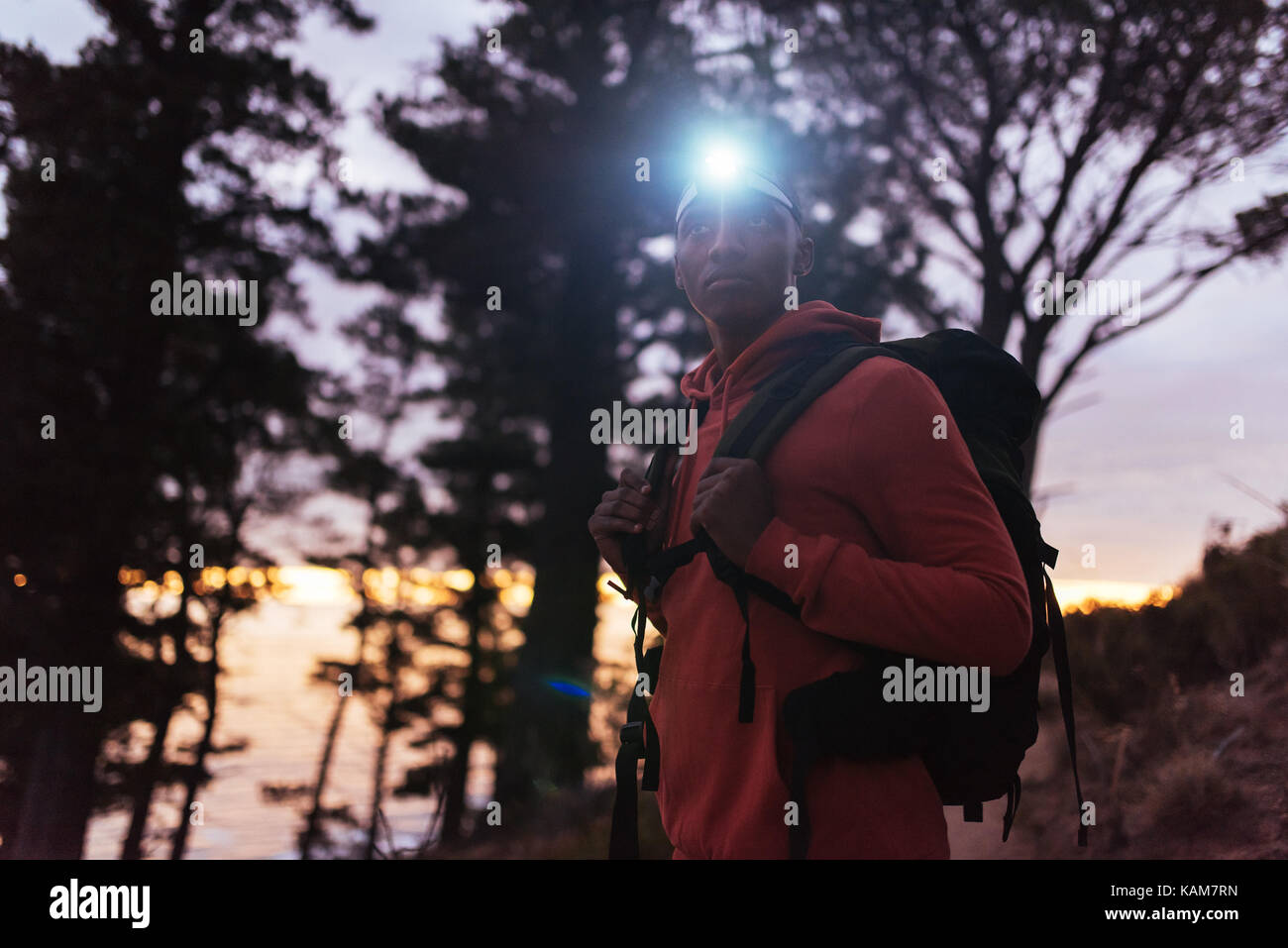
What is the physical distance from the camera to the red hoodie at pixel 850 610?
1.46 metres

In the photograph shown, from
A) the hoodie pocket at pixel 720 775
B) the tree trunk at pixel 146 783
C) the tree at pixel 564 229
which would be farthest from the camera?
the tree trunk at pixel 146 783

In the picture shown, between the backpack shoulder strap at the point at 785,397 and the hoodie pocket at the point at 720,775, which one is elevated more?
the backpack shoulder strap at the point at 785,397

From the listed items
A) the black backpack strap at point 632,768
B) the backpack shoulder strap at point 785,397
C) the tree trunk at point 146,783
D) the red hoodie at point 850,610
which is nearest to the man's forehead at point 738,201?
the backpack shoulder strap at point 785,397

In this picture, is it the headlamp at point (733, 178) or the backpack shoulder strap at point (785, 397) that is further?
the headlamp at point (733, 178)

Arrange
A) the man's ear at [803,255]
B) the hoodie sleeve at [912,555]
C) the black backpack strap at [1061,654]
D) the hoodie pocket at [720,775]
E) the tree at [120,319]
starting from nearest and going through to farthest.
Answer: the hoodie sleeve at [912,555], the hoodie pocket at [720,775], the black backpack strap at [1061,654], the man's ear at [803,255], the tree at [120,319]

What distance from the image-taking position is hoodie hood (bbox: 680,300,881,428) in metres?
1.86

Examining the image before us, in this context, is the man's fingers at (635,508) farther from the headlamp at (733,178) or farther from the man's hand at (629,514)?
the headlamp at (733,178)

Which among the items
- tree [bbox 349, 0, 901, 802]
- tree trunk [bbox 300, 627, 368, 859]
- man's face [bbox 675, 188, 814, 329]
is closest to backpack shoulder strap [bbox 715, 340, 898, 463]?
man's face [bbox 675, 188, 814, 329]

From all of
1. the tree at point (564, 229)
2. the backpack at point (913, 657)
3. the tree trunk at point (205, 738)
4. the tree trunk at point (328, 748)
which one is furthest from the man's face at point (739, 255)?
the tree trunk at point (328, 748)

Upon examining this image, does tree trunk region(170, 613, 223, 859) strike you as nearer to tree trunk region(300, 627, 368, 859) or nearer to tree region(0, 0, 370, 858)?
tree trunk region(300, 627, 368, 859)

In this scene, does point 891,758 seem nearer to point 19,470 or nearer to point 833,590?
point 833,590

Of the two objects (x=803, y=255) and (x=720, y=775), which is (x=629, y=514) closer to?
(x=720, y=775)

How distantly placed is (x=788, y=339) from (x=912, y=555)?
1.92ft

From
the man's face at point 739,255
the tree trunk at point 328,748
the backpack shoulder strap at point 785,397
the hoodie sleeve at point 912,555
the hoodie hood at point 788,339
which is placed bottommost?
the tree trunk at point 328,748
